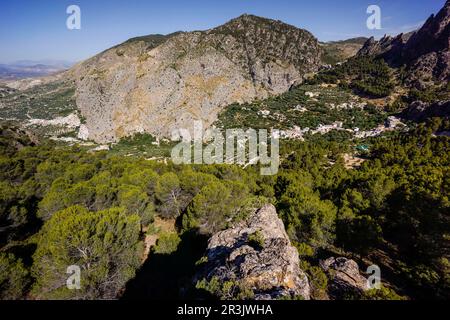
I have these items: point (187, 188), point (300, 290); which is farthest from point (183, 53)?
point (300, 290)

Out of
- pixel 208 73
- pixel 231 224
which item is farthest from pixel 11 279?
pixel 208 73

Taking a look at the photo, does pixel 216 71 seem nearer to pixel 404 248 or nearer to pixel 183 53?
pixel 183 53

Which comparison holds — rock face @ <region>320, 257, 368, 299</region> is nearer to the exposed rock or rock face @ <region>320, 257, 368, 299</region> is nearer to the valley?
the valley

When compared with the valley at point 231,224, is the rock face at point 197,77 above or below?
above

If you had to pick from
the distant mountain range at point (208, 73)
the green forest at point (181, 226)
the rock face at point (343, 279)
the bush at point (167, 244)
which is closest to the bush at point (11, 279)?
the green forest at point (181, 226)
